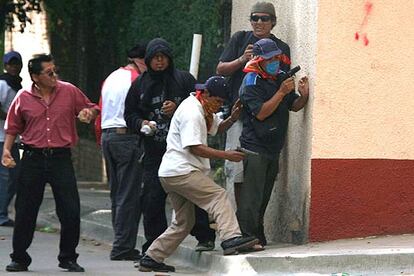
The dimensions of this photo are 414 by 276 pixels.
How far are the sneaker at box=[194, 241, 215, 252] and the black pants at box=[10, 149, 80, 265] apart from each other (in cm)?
107

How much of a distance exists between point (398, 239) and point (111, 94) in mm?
2866

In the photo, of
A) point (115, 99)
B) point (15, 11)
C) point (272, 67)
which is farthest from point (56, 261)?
point (15, 11)

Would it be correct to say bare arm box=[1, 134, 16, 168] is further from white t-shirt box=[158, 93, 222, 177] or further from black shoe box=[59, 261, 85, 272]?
white t-shirt box=[158, 93, 222, 177]

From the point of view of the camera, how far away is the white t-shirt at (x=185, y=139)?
9.77 metres

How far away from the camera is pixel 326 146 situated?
10391 millimetres

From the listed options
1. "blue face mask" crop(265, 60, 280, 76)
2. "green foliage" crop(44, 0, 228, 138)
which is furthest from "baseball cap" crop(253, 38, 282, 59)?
"green foliage" crop(44, 0, 228, 138)

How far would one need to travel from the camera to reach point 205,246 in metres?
10.6

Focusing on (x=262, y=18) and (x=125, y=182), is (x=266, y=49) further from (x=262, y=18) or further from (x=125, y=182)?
(x=125, y=182)

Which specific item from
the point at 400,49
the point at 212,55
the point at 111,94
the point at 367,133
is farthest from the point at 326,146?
the point at 212,55

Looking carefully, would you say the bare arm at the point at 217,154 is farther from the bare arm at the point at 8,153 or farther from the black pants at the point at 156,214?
the bare arm at the point at 8,153

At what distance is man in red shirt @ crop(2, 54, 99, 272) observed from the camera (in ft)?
33.3

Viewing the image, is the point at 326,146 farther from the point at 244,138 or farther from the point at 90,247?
the point at 90,247

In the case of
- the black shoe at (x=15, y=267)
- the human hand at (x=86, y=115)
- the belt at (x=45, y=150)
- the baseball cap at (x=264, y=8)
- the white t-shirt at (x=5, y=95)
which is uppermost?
the baseball cap at (x=264, y=8)

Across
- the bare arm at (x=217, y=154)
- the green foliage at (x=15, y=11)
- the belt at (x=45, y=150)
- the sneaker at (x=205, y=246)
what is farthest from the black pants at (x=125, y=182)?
the green foliage at (x=15, y=11)
